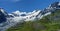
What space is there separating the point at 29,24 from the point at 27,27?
9.13 ft

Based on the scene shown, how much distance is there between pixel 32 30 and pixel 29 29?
2760mm

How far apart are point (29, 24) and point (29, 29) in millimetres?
5098

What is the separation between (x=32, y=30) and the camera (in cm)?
15688

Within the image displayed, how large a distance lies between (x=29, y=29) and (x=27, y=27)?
4.36 meters

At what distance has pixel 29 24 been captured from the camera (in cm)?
16200

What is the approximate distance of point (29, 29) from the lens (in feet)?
520

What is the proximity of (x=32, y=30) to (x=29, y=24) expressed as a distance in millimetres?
7009

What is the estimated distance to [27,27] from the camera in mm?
162250
